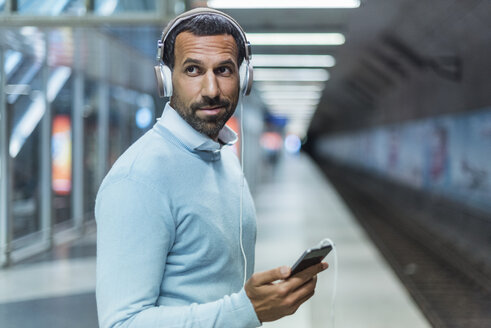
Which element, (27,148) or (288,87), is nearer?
(27,148)

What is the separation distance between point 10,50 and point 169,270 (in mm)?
6483

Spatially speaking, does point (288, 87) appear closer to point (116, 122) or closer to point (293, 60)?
point (293, 60)

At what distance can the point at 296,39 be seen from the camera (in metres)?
13.0

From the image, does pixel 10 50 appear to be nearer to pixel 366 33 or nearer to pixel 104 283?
pixel 104 283

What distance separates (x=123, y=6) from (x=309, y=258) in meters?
4.01

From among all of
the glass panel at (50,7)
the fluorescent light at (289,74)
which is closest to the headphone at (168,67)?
the glass panel at (50,7)

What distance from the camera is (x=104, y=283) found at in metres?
1.23

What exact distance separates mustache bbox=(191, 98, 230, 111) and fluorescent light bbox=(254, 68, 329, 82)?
16.7 m

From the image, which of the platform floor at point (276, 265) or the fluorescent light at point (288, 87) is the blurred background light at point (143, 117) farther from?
the fluorescent light at point (288, 87)

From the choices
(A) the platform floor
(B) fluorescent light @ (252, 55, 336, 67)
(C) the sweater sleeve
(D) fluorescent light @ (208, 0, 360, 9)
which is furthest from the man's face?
(B) fluorescent light @ (252, 55, 336, 67)

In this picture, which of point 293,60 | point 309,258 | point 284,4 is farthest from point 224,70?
point 293,60

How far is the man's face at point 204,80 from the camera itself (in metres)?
1.38

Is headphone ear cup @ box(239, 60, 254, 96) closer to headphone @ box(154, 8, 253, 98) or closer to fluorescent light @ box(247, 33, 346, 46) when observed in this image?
headphone @ box(154, 8, 253, 98)

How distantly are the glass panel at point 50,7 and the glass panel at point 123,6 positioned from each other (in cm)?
16
